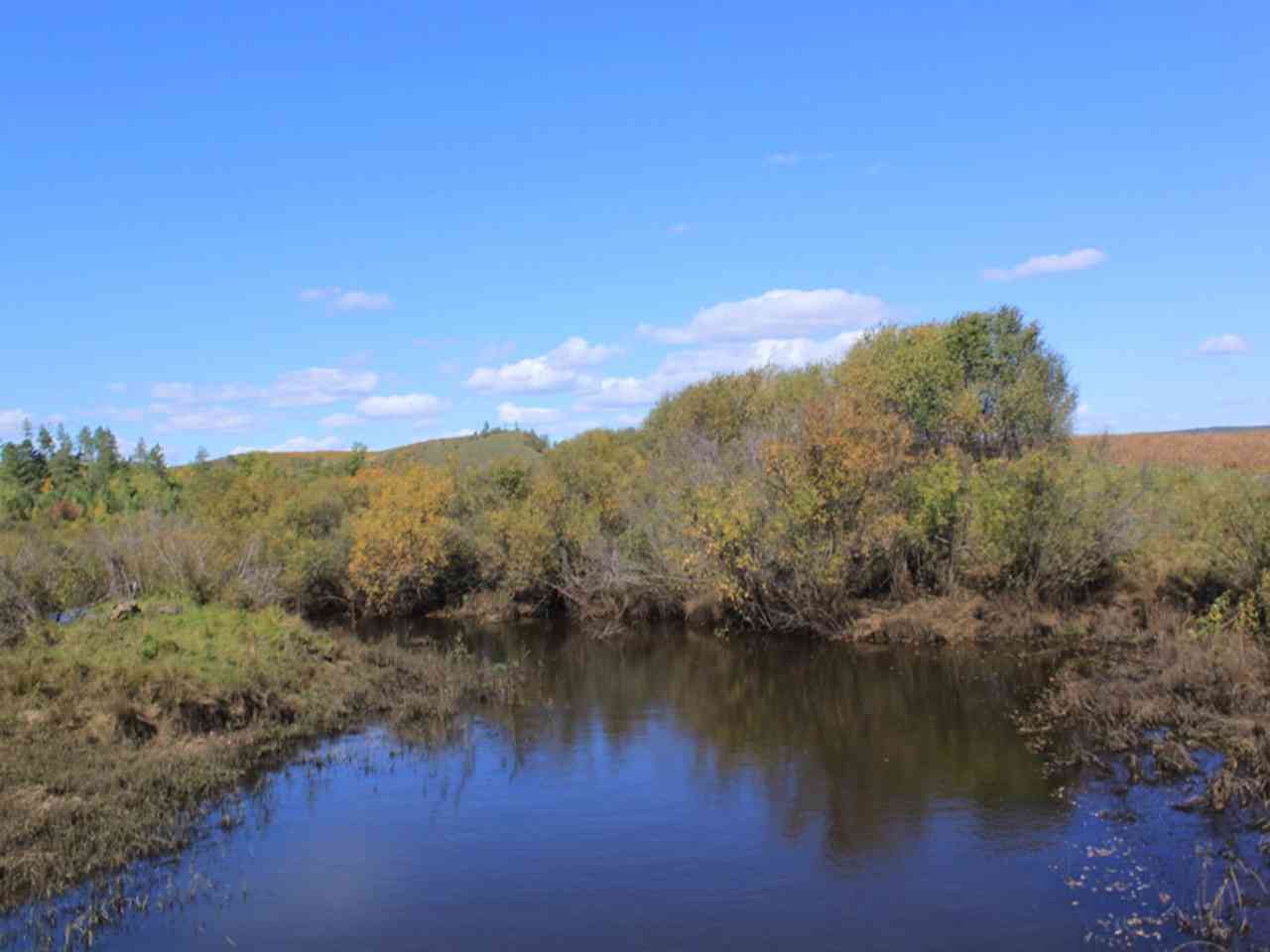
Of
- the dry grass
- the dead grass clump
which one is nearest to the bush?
the dead grass clump

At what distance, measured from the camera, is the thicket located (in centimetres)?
3130

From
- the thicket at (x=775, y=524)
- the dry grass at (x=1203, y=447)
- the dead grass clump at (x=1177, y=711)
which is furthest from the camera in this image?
the dry grass at (x=1203, y=447)

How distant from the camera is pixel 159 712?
20.8 meters

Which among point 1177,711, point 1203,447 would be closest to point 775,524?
point 1177,711

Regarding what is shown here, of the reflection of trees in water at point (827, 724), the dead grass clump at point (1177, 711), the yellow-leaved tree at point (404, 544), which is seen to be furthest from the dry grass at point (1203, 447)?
the yellow-leaved tree at point (404, 544)

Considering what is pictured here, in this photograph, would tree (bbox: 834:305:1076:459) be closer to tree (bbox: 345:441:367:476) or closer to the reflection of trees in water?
the reflection of trees in water

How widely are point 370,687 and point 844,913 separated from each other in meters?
16.2

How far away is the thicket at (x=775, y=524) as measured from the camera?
31.3 metres

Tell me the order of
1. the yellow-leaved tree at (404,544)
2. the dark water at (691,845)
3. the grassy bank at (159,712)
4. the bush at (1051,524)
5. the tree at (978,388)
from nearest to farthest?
the dark water at (691,845), the grassy bank at (159,712), the bush at (1051,524), the tree at (978,388), the yellow-leaved tree at (404,544)

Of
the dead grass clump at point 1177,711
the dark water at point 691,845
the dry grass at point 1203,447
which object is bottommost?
the dark water at point 691,845

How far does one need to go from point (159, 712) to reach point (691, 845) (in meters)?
12.1

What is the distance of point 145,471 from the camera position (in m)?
81.4

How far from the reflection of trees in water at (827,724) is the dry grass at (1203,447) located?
29.5 m

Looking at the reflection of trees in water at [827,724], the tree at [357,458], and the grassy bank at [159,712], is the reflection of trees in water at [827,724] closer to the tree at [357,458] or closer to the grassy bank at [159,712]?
the grassy bank at [159,712]
